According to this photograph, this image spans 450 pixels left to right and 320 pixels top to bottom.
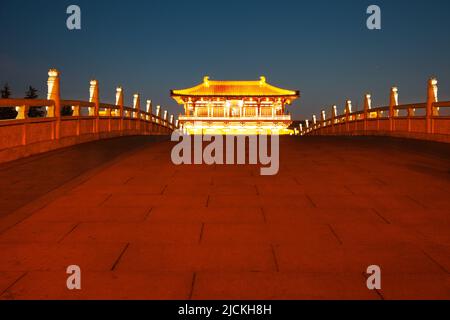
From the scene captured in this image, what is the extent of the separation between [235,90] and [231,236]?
154ft

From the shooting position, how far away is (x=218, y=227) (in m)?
5.80

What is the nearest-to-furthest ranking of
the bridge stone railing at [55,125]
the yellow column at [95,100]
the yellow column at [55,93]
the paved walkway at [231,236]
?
the paved walkway at [231,236] → the bridge stone railing at [55,125] → the yellow column at [55,93] → the yellow column at [95,100]

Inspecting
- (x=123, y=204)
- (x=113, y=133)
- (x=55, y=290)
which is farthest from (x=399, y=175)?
(x=113, y=133)

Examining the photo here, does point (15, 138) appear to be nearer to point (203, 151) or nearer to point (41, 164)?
point (41, 164)

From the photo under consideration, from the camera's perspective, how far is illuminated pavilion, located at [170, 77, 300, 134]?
49562mm

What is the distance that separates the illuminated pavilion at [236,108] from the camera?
49.6 meters

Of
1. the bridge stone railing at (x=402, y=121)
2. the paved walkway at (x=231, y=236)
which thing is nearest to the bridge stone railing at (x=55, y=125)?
the paved walkway at (x=231, y=236)

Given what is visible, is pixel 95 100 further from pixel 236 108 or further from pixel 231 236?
pixel 236 108

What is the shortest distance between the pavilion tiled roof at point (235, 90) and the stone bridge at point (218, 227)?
38041 mm

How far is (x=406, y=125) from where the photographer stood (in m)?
19.2

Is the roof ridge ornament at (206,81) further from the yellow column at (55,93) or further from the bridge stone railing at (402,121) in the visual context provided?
the yellow column at (55,93)

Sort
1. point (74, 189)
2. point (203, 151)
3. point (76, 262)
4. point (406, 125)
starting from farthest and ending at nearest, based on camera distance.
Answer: point (406, 125), point (203, 151), point (74, 189), point (76, 262)

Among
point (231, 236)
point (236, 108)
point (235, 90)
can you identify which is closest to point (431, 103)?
point (231, 236)

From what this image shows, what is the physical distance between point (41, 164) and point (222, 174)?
3726mm
